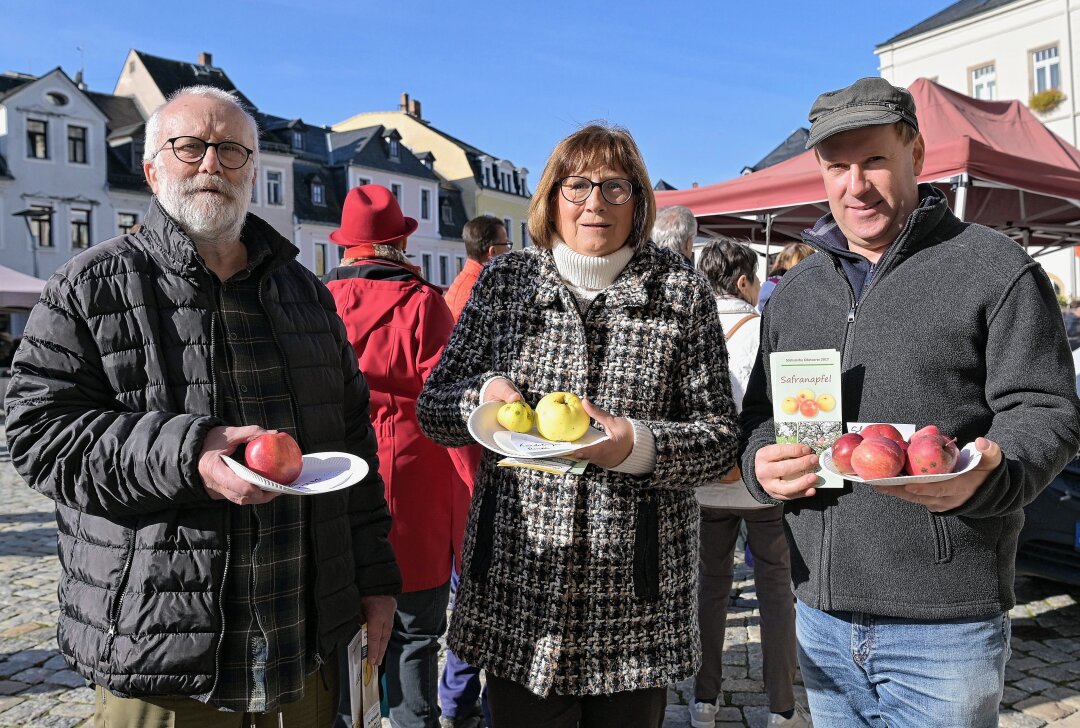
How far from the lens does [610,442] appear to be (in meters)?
1.91

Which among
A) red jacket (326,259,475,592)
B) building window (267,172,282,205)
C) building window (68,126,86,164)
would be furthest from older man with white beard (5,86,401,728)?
building window (267,172,282,205)

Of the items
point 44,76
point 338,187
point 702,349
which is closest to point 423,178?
point 338,187

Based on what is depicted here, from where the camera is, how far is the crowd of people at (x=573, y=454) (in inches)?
69.9

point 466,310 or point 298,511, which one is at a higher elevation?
point 466,310

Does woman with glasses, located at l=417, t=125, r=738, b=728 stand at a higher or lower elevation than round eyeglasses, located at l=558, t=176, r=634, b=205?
lower

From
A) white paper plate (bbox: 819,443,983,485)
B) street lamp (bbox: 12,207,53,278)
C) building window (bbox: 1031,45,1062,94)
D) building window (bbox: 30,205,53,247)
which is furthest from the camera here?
building window (bbox: 30,205,53,247)

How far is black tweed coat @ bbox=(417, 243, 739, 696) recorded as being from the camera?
6.76 feet

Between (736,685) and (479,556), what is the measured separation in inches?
96.8

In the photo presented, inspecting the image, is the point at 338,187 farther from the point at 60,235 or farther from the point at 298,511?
the point at 298,511

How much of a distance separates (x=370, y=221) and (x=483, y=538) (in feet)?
5.59

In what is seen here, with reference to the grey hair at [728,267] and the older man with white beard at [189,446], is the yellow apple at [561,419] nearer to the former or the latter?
the older man with white beard at [189,446]

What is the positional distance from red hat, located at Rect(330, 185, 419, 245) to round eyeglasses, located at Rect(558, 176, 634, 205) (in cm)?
130

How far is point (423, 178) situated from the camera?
4156 centimetres

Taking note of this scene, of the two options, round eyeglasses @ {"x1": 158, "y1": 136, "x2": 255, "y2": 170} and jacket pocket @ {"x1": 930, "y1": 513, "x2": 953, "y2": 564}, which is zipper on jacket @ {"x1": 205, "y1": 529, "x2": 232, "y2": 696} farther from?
jacket pocket @ {"x1": 930, "y1": 513, "x2": 953, "y2": 564}
